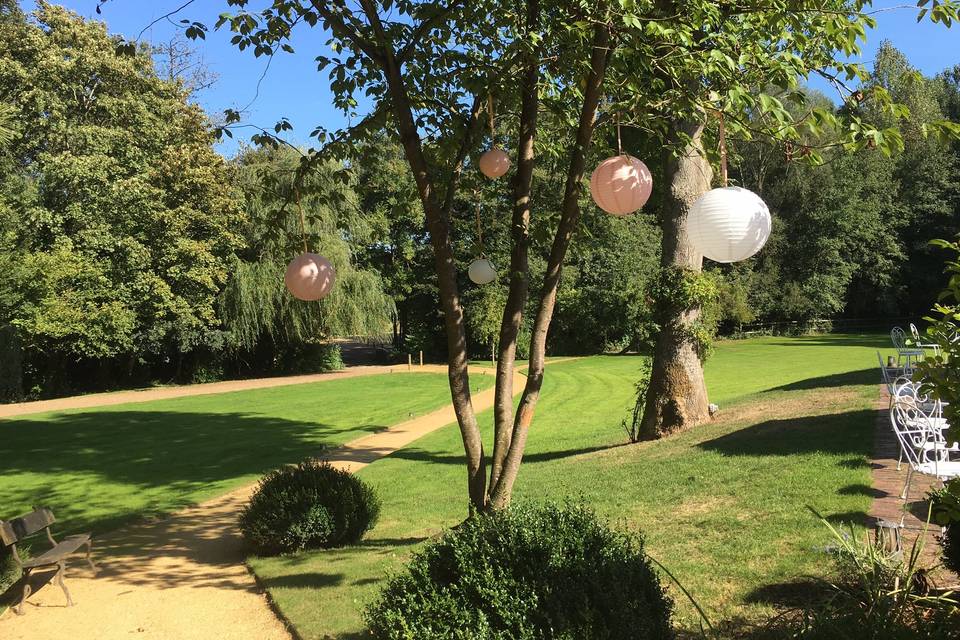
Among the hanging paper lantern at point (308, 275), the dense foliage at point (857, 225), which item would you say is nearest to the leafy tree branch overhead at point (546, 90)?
the hanging paper lantern at point (308, 275)

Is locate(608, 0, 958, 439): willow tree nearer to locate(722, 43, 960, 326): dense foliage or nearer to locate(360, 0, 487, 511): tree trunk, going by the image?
locate(360, 0, 487, 511): tree trunk

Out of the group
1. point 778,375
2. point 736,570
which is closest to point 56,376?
point 778,375

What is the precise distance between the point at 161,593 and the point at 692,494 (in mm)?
5509

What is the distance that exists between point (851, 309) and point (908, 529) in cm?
5357

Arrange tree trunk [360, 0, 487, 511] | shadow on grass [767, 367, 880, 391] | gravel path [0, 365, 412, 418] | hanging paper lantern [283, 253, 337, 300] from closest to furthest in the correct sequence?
tree trunk [360, 0, 487, 511] → hanging paper lantern [283, 253, 337, 300] → shadow on grass [767, 367, 880, 391] → gravel path [0, 365, 412, 418]

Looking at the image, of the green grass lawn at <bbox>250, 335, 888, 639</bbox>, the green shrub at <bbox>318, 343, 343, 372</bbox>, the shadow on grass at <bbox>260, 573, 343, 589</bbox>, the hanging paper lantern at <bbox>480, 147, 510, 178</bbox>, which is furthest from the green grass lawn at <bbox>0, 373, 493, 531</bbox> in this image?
the green shrub at <bbox>318, 343, 343, 372</bbox>

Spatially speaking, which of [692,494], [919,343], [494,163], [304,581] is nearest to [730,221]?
[919,343]

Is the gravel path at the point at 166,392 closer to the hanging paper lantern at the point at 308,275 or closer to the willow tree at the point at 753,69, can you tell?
the hanging paper lantern at the point at 308,275

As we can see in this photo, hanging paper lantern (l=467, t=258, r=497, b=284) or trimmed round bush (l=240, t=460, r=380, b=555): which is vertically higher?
hanging paper lantern (l=467, t=258, r=497, b=284)

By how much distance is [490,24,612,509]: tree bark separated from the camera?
15.4 feet

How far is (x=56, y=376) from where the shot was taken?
2905 cm

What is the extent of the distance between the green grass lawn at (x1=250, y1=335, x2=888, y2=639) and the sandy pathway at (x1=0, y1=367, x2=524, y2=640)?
1.02 feet

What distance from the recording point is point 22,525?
6.43m

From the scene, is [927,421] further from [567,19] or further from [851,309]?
[851,309]
